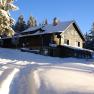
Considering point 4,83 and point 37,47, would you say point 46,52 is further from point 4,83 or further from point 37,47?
point 4,83

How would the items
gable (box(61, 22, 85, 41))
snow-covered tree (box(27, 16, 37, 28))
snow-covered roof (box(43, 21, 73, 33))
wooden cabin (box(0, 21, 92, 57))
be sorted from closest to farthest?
wooden cabin (box(0, 21, 92, 57)) < snow-covered roof (box(43, 21, 73, 33)) < gable (box(61, 22, 85, 41)) < snow-covered tree (box(27, 16, 37, 28))

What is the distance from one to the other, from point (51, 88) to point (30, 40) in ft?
154

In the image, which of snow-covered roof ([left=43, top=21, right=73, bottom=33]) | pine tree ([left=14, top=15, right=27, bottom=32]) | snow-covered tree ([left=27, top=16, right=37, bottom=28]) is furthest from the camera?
snow-covered tree ([left=27, top=16, right=37, bottom=28])

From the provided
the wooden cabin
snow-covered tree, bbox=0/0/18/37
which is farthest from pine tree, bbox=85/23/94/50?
snow-covered tree, bbox=0/0/18/37

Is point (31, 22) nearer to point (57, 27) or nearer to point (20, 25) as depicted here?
point (20, 25)

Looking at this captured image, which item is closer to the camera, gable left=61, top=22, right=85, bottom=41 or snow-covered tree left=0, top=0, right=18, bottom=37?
snow-covered tree left=0, top=0, right=18, bottom=37

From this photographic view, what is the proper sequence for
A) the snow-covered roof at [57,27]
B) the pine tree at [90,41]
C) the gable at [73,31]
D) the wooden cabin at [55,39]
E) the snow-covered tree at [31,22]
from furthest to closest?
the snow-covered tree at [31,22], the pine tree at [90,41], the gable at [73,31], the snow-covered roof at [57,27], the wooden cabin at [55,39]

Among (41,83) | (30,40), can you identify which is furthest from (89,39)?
(41,83)

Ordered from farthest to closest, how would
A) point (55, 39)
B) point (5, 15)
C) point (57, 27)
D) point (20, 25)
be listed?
point (20, 25), point (57, 27), point (55, 39), point (5, 15)

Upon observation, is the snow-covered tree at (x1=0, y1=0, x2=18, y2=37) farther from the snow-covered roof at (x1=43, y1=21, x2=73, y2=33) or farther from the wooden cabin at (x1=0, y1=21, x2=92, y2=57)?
the snow-covered roof at (x1=43, y1=21, x2=73, y2=33)

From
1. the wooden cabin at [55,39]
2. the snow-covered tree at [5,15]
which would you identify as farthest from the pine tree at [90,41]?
the snow-covered tree at [5,15]

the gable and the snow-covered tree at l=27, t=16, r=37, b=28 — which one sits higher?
the snow-covered tree at l=27, t=16, r=37, b=28

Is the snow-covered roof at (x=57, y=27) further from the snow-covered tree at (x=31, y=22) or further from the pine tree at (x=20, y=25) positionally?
the snow-covered tree at (x=31, y=22)

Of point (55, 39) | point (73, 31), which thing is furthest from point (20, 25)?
point (55, 39)
